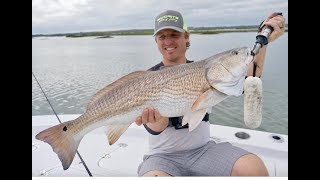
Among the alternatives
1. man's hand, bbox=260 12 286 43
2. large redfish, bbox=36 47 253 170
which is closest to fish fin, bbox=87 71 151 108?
large redfish, bbox=36 47 253 170

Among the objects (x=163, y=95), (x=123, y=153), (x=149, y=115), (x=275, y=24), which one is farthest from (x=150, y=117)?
(x=123, y=153)

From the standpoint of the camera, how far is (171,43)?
2230mm

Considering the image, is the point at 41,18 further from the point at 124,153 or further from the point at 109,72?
the point at 109,72

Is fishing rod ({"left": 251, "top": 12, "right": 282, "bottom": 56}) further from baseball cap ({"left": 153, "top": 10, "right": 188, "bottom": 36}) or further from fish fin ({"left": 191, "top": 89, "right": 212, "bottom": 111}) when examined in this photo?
baseball cap ({"left": 153, "top": 10, "right": 188, "bottom": 36})

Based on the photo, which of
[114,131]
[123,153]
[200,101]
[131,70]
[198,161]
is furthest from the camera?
[131,70]

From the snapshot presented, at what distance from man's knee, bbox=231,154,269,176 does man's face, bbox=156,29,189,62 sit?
75cm

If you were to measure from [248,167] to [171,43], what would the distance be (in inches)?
34.4

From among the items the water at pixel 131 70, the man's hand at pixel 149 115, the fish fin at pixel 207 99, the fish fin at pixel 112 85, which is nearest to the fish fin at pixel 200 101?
the fish fin at pixel 207 99

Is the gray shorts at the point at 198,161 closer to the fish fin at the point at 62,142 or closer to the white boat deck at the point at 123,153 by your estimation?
the fish fin at the point at 62,142

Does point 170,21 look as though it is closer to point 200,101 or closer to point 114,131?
point 200,101
